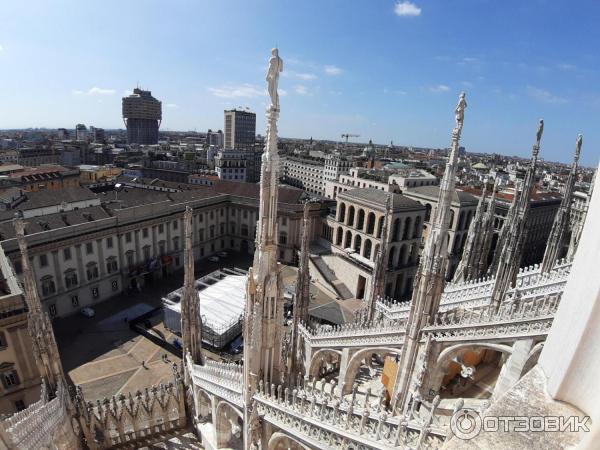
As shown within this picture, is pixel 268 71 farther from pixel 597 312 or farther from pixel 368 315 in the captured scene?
pixel 368 315

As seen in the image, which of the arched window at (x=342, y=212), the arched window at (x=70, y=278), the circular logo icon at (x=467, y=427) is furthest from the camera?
the arched window at (x=342, y=212)

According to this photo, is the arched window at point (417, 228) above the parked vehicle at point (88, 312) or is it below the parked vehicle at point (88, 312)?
above

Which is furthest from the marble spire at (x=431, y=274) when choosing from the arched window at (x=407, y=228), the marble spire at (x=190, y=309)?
the arched window at (x=407, y=228)

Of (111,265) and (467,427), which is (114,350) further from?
(467,427)

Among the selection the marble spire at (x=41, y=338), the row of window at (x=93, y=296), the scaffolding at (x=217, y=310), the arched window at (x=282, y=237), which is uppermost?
the marble spire at (x=41, y=338)

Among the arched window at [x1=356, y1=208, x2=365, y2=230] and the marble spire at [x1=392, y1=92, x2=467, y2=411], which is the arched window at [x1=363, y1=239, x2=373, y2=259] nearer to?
the arched window at [x1=356, y1=208, x2=365, y2=230]

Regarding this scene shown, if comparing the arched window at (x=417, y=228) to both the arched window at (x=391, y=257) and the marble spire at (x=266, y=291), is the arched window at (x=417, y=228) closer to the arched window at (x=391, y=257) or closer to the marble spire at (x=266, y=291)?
the arched window at (x=391, y=257)

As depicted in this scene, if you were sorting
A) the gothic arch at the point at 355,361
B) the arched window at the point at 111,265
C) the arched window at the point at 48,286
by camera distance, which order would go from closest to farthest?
1. the gothic arch at the point at 355,361
2. the arched window at the point at 48,286
3. the arched window at the point at 111,265

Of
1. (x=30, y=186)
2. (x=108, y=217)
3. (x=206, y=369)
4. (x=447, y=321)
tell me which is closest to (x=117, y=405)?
(x=206, y=369)
